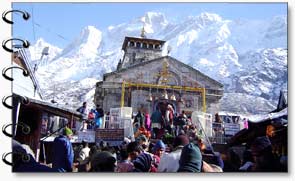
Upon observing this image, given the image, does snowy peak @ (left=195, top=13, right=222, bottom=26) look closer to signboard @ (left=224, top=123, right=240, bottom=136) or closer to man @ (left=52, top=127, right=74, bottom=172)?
signboard @ (left=224, top=123, right=240, bottom=136)

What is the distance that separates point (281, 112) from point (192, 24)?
93 cm

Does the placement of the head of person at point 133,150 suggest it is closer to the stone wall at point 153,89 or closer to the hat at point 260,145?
the stone wall at point 153,89

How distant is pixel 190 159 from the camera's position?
2943mm

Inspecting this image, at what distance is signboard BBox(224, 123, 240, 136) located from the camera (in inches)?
143

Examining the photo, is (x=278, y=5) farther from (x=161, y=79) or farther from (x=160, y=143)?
(x=160, y=143)

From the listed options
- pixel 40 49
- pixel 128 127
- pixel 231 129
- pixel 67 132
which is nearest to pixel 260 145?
pixel 231 129

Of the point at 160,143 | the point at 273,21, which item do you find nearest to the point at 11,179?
the point at 160,143

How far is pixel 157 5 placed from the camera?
3654mm

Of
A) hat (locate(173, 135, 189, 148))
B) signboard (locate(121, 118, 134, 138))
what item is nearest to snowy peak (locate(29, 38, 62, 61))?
signboard (locate(121, 118, 134, 138))

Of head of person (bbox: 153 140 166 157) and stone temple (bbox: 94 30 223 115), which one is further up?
stone temple (bbox: 94 30 223 115)

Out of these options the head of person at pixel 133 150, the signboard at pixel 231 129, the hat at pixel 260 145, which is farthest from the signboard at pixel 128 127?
the hat at pixel 260 145

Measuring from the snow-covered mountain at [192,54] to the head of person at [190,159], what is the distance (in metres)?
0.77

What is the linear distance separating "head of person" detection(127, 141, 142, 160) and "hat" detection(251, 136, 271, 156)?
790 mm

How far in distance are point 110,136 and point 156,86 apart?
0.51 meters
